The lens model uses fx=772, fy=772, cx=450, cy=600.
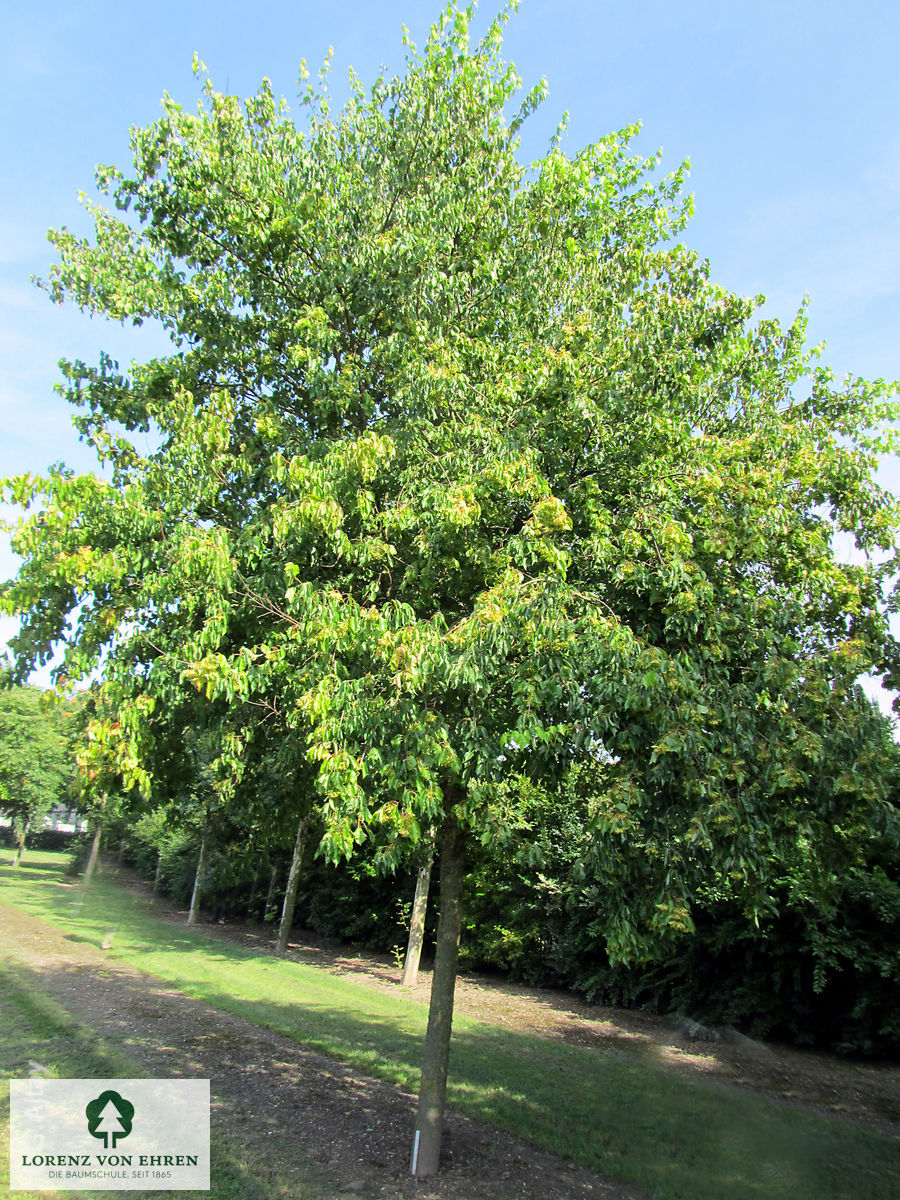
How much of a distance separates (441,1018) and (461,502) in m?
5.03

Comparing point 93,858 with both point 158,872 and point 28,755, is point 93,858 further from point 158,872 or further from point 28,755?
point 28,755

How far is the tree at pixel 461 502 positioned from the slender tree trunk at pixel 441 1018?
0.03 m

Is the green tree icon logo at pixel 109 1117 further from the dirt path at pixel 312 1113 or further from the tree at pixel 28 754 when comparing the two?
the tree at pixel 28 754

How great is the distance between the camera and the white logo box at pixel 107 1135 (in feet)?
20.9

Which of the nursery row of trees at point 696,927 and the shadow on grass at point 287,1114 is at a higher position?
the nursery row of trees at point 696,927

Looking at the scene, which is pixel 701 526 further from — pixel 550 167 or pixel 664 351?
pixel 550 167

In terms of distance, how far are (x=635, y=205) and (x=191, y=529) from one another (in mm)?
6101

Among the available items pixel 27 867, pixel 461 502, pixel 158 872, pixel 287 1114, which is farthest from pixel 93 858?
pixel 461 502

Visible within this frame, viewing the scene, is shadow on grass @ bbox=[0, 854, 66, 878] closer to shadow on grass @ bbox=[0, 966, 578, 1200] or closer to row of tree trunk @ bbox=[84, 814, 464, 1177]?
shadow on grass @ bbox=[0, 966, 578, 1200]

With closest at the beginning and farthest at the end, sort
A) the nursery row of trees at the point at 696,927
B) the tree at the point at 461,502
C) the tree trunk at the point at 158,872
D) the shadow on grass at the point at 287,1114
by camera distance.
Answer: the tree at the point at 461,502
the shadow on grass at the point at 287,1114
the nursery row of trees at the point at 696,927
the tree trunk at the point at 158,872

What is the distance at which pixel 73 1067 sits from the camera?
9.17 metres

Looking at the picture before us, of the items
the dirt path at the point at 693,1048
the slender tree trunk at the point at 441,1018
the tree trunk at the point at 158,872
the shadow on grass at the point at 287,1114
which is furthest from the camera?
the tree trunk at the point at 158,872

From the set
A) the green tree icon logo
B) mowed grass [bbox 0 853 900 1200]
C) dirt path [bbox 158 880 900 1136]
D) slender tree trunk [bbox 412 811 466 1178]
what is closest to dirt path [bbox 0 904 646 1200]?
slender tree trunk [bbox 412 811 466 1178]

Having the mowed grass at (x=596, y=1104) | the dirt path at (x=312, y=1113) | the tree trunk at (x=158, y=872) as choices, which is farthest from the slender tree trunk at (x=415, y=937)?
the tree trunk at (x=158, y=872)
